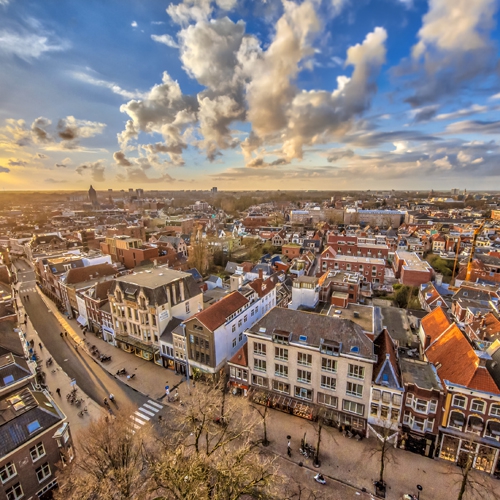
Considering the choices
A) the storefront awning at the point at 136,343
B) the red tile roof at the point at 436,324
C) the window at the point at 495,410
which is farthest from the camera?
the storefront awning at the point at 136,343

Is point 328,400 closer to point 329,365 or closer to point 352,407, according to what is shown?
point 352,407

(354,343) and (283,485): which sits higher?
(354,343)

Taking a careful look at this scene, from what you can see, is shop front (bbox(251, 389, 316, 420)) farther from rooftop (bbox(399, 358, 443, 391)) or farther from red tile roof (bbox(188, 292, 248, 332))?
rooftop (bbox(399, 358, 443, 391))

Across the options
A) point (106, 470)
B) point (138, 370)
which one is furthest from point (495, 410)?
point (138, 370)

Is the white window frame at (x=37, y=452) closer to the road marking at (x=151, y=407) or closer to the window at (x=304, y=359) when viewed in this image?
the road marking at (x=151, y=407)

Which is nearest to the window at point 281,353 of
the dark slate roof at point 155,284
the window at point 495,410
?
the dark slate roof at point 155,284

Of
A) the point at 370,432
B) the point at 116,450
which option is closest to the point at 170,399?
the point at 116,450

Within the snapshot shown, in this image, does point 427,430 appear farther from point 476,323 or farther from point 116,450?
point 116,450
